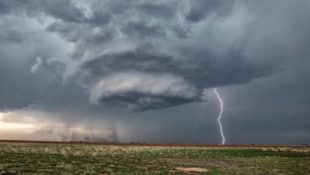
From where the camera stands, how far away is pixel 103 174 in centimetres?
3631

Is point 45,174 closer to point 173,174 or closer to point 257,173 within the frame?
point 173,174

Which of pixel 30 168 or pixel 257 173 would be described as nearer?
pixel 30 168

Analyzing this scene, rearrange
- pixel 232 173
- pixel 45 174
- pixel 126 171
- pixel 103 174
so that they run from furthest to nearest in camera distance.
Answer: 1. pixel 232 173
2. pixel 126 171
3. pixel 103 174
4. pixel 45 174

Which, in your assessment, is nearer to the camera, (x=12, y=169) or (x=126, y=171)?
(x=12, y=169)

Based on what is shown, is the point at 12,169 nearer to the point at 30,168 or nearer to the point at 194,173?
the point at 30,168

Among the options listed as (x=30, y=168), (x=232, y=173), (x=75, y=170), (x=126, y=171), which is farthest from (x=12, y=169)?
(x=232, y=173)

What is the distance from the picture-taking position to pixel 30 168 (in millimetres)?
37750

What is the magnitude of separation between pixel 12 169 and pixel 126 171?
1056cm

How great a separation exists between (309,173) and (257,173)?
20.1 ft

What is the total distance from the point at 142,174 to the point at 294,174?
17698 millimetres

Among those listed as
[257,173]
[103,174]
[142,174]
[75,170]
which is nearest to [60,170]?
[75,170]

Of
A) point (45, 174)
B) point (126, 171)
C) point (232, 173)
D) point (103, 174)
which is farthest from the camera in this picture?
point (232, 173)

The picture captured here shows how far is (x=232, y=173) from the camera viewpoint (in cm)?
4244

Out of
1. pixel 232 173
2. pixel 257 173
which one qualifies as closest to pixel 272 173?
pixel 257 173
